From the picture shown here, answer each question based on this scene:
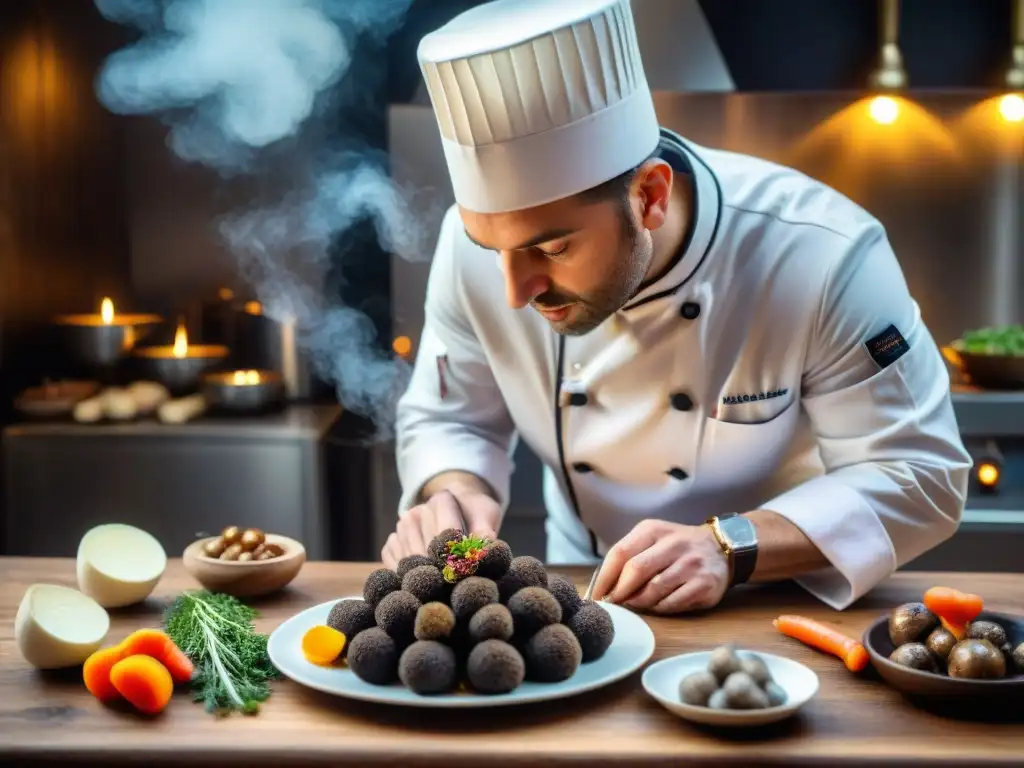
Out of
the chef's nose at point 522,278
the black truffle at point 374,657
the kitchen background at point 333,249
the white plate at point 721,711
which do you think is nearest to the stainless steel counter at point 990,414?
the kitchen background at point 333,249

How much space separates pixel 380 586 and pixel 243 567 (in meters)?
0.38

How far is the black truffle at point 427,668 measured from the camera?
134cm

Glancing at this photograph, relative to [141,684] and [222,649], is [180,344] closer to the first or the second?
[222,649]

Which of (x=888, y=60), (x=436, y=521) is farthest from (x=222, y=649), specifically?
(x=888, y=60)

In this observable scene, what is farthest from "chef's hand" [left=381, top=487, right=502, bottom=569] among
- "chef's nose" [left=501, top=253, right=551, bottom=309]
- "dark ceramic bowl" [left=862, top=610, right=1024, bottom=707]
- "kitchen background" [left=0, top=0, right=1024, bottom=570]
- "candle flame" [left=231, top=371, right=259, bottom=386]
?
"candle flame" [left=231, top=371, right=259, bottom=386]

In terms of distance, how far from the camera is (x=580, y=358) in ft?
7.03

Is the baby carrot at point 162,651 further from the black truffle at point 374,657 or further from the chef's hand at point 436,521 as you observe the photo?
the chef's hand at point 436,521

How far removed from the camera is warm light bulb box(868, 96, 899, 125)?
3941mm

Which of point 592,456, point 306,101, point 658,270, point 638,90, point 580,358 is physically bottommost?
point 592,456

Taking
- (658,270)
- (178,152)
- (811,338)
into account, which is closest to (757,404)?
(811,338)

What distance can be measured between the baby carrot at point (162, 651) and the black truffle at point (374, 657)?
22 cm

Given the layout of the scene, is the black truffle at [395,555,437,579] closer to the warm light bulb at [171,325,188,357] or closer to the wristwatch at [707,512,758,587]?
the wristwatch at [707,512,758,587]

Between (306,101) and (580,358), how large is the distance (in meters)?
2.44

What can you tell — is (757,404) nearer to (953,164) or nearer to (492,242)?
(492,242)
